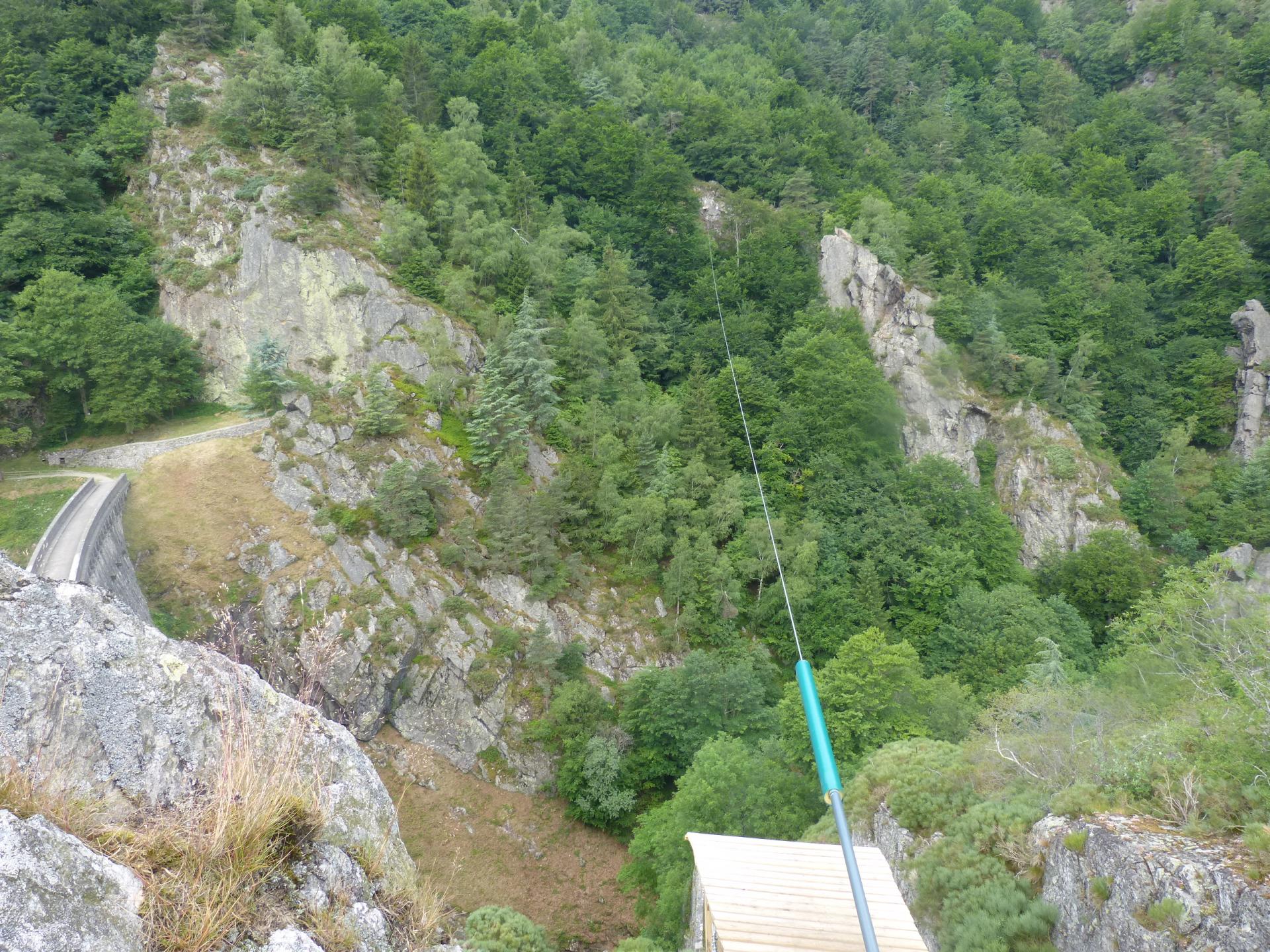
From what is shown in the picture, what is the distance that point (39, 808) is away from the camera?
3008 mm

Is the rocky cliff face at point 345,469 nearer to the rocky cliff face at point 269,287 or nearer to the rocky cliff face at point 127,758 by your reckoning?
the rocky cliff face at point 269,287

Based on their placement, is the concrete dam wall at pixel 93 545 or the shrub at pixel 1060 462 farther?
the shrub at pixel 1060 462

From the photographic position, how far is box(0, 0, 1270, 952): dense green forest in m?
16.3

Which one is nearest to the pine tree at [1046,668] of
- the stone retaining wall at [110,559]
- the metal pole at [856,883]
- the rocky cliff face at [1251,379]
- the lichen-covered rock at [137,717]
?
the metal pole at [856,883]

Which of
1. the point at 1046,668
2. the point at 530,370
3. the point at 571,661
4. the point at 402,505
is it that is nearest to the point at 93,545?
the point at 402,505

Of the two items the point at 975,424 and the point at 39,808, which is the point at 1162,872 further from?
the point at 975,424

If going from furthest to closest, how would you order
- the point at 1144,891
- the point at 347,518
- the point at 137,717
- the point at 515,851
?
the point at 347,518, the point at 515,851, the point at 1144,891, the point at 137,717

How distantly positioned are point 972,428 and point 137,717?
38.0 metres

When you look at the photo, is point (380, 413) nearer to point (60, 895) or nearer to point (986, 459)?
point (60, 895)

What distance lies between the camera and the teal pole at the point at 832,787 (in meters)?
3.52

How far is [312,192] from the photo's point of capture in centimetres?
2989

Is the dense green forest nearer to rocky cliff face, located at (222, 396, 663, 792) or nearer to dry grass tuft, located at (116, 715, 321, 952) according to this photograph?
rocky cliff face, located at (222, 396, 663, 792)

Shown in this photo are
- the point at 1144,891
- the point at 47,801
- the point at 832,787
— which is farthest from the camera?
the point at 1144,891

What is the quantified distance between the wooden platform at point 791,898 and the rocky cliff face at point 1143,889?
1.99 m
